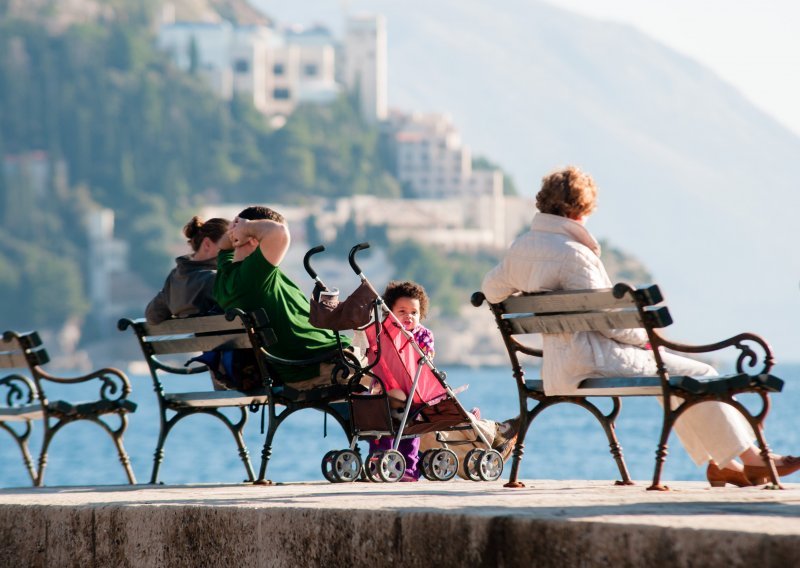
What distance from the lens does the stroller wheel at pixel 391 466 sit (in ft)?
16.9

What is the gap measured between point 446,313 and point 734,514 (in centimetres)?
11389

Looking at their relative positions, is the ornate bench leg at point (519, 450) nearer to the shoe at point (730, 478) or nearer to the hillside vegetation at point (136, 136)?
the shoe at point (730, 478)

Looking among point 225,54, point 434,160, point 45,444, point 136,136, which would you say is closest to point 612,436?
point 45,444

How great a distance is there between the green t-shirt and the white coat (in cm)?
74

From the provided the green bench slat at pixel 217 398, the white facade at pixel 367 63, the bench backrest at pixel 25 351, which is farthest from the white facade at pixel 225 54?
the green bench slat at pixel 217 398

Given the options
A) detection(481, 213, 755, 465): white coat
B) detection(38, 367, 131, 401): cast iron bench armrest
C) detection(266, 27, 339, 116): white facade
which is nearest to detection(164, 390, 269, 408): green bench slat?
detection(38, 367, 131, 401): cast iron bench armrest

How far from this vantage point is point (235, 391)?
5.33 meters

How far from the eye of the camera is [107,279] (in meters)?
121

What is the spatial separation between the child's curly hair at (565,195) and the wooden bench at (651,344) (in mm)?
242

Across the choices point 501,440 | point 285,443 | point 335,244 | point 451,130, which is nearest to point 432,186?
point 451,130

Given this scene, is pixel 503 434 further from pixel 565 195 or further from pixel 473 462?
pixel 565 195

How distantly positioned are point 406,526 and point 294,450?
118 ft

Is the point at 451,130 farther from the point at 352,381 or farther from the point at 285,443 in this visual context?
the point at 352,381

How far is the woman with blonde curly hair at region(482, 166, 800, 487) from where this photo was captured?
4.59 meters
